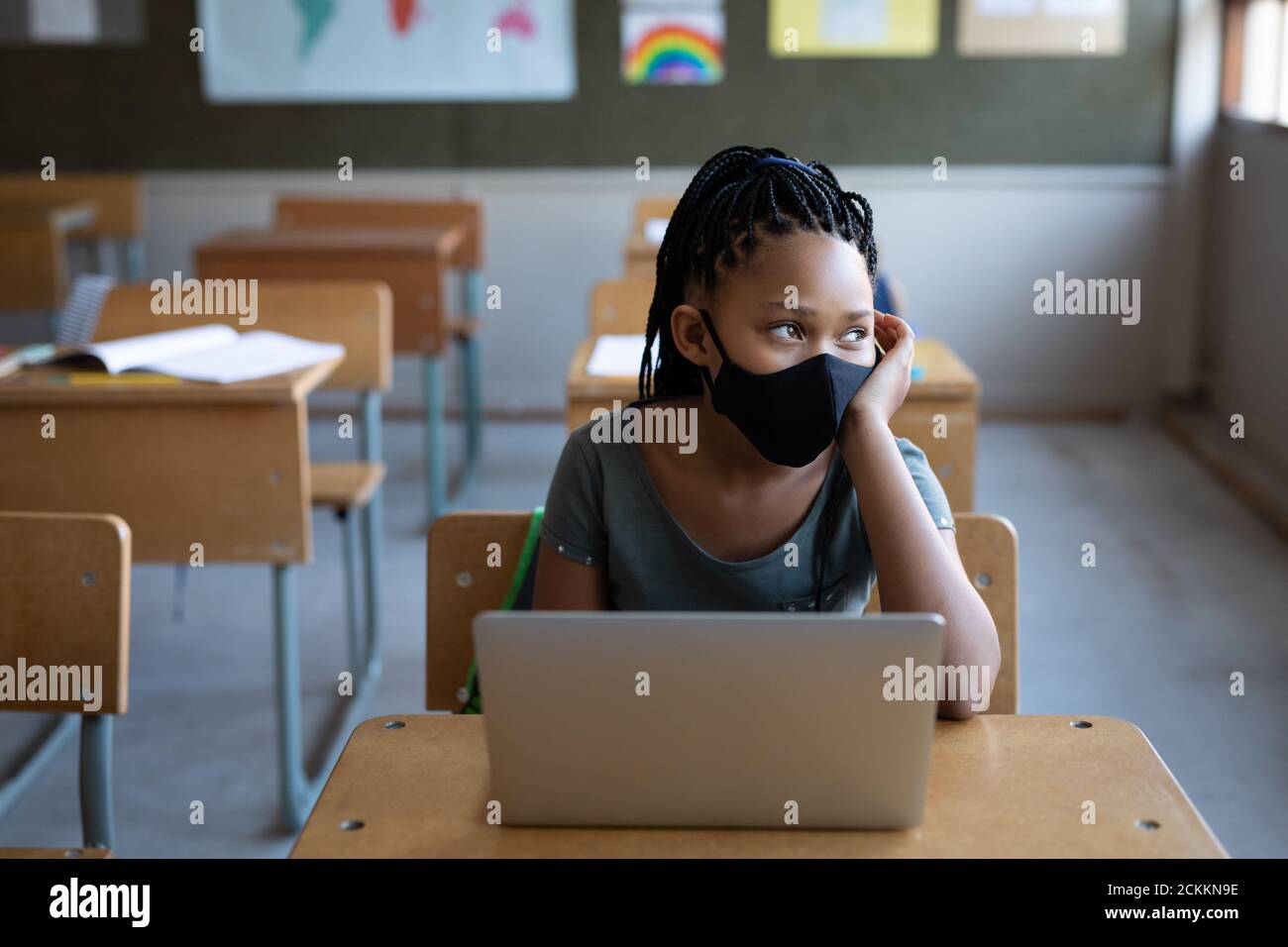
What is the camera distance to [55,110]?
530cm

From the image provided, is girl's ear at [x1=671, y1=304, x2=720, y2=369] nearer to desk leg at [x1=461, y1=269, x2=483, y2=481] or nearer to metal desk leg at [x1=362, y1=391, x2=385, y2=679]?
metal desk leg at [x1=362, y1=391, x2=385, y2=679]

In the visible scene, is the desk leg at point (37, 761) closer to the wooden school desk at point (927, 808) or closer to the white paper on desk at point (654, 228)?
the wooden school desk at point (927, 808)

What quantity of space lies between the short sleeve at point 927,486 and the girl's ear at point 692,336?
19 centimetres

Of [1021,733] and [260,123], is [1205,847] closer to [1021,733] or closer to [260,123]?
[1021,733]

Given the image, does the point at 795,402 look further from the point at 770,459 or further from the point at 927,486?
the point at 927,486

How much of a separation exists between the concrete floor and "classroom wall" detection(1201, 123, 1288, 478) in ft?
0.98

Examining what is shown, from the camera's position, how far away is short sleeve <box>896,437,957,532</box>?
131 centimetres

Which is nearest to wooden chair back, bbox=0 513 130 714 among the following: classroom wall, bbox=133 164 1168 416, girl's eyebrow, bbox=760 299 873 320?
girl's eyebrow, bbox=760 299 873 320

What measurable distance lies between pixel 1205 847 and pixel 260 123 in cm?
493

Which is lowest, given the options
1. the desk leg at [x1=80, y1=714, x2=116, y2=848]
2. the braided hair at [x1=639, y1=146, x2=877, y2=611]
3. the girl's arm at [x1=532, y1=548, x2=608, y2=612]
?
the desk leg at [x1=80, y1=714, x2=116, y2=848]

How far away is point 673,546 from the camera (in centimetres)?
133

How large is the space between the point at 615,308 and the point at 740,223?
1.68 m
